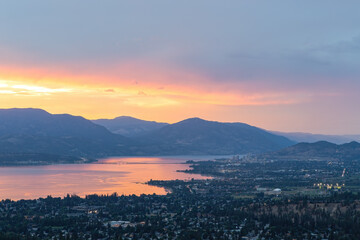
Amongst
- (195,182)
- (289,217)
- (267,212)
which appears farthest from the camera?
(195,182)

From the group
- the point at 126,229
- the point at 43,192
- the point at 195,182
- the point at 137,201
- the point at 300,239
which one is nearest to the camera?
the point at 300,239

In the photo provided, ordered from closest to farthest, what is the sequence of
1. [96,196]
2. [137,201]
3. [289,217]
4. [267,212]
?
[289,217] < [267,212] < [137,201] < [96,196]

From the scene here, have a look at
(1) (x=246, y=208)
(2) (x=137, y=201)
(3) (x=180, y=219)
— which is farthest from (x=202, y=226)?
(2) (x=137, y=201)

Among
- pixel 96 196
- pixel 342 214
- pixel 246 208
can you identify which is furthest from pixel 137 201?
pixel 342 214

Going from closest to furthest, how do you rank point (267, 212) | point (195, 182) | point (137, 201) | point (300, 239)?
point (300, 239), point (267, 212), point (137, 201), point (195, 182)

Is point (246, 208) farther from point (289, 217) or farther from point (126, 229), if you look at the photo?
point (126, 229)

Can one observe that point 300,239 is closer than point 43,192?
Yes

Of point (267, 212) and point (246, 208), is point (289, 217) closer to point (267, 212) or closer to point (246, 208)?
point (267, 212)

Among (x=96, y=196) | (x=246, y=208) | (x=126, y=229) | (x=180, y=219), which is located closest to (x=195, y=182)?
(x=96, y=196)

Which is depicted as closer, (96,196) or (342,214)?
(342,214)
